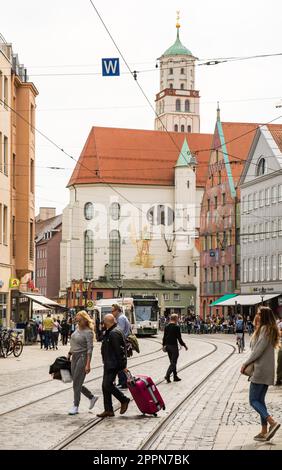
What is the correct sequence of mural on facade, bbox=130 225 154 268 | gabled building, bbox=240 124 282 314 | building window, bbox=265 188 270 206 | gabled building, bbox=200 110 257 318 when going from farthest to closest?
mural on facade, bbox=130 225 154 268 < gabled building, bbox=200 110 257 318 < building window, bbox=265 188 270 206 < gabled building, bbox=240 124 282 314

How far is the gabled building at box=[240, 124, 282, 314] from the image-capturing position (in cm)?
7381

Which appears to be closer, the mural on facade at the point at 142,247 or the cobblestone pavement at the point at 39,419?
the cobblestone pavement at the point at 39,419

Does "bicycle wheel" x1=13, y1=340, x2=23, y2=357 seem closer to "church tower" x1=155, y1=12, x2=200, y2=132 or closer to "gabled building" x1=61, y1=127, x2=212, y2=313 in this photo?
"gabled building" x1=61, y1=127, x2=212, y2=313

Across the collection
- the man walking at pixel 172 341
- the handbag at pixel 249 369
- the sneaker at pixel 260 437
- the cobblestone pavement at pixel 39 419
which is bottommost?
the cobblestone pavement at pixel 39 419

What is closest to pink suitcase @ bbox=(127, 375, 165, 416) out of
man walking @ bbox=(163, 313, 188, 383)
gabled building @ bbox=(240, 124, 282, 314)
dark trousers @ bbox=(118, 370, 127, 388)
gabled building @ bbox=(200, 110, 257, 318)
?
dark trousers @ bbox=(118, 370, 127, 388)

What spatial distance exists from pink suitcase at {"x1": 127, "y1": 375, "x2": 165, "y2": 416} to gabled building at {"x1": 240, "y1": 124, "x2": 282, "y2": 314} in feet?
190

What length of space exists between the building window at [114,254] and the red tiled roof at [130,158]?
6.57 m

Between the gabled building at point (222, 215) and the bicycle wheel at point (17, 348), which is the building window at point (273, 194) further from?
the bicycle wheel at point (17, 348)

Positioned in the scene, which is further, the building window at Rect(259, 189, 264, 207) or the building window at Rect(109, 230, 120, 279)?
the building window at Rect(109, 230, 120, 279)

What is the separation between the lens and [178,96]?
6014 inches

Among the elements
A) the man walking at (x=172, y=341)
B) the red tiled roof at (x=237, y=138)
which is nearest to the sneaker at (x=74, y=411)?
the man walking at (x=172, y=341)

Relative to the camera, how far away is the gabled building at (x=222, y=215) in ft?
282
